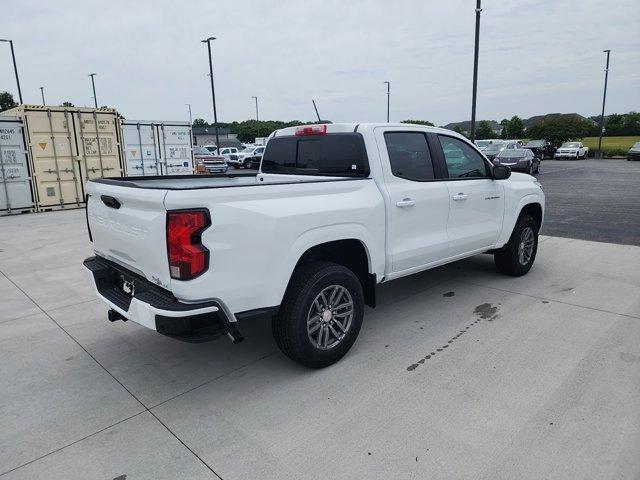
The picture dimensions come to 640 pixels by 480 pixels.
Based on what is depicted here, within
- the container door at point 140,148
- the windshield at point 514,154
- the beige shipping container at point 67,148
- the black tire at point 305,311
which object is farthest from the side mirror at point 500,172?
the windshield at point 514,154

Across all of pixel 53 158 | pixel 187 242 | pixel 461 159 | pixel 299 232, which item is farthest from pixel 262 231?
pixel 53 158

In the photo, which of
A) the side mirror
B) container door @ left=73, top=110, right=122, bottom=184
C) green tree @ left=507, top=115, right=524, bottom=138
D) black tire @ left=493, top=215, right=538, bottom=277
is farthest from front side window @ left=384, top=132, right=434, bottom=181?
green tree @ left=507, top=115, right=524, bottom=138

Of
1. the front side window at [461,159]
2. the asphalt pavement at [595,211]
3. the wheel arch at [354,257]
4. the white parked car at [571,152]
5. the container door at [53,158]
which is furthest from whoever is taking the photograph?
the white parked car at [571,152]

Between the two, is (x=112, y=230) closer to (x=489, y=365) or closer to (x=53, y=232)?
(x=489, y=365)

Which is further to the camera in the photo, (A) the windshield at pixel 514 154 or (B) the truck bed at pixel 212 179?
(A) the windshield at pixel 514 154

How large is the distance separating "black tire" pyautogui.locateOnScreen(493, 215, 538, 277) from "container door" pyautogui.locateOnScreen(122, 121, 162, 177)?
11.8m

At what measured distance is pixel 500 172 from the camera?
5.20 meters

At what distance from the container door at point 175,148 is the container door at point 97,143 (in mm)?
1428

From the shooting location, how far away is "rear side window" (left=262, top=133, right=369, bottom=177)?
4.10 m

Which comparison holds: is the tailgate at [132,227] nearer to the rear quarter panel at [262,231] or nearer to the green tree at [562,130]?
the rear quarter panel at [262,231]

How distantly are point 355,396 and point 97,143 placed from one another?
1313cm

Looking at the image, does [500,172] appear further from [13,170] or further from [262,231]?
[13,170]

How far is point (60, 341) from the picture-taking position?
4316 millimetres

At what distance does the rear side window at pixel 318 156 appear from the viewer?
4.10 metres
